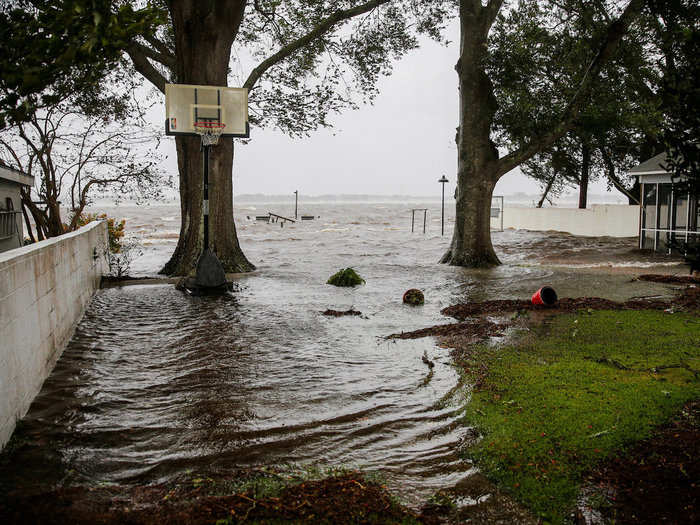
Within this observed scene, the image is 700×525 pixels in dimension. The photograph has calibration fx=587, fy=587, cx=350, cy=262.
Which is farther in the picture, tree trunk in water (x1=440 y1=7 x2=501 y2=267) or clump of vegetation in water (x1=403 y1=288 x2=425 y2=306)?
tree trunk in water (x1=440 y1=7 x2=501 y2=267)

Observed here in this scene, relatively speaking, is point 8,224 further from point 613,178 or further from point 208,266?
point 613,178

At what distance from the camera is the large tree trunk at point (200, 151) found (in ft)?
48.3

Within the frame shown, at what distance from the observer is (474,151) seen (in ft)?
59.3

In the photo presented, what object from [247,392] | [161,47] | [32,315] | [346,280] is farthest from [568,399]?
[161,47]

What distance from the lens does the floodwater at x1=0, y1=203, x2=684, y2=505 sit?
4.29m

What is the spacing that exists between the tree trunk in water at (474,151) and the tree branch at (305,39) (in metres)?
3.19

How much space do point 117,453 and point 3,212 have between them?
1011cm

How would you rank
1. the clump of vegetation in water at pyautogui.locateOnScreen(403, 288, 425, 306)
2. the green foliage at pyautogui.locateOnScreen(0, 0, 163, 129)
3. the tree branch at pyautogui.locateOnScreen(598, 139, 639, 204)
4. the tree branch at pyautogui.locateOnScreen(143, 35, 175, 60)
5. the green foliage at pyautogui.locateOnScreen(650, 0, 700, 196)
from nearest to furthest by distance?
the green foliage at pyautogui.locateOnScreen(0, 0, 163, 129), the green foliage at pyautogui.locateOnScreen(650, 0, 700, 196), the clump of vegetation in water at pyautogui.locateOnScreen(403, 288, 425, 306), the tree branch at pyautogui.locateOnScreen(143, 35, 175, 60), the tree branch at pyautogui.locateOnScreen(598, 139, 639, 204)

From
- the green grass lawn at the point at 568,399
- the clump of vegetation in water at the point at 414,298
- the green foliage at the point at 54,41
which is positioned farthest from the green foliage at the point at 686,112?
the clump of vegetation in water at the point at 414,298

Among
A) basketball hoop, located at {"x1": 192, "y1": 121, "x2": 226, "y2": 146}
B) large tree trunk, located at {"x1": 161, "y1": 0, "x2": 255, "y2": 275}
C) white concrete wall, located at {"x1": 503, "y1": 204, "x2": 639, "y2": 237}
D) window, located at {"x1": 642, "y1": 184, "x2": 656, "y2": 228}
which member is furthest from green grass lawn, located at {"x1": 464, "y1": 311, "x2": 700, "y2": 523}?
white concrete wall, located at {"x1": 503, "y1": 204, "x2": 639, "y2": 237}

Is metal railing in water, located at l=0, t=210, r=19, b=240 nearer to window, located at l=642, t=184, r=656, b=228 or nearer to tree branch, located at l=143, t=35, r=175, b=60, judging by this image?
tree branch, located at l=143, t=35, r=175, b=60

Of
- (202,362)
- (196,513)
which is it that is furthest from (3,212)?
(196,513)

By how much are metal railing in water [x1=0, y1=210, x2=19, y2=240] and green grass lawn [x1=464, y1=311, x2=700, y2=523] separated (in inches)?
410

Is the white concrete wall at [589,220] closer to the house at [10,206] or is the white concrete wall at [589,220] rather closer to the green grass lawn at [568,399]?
the green grass lawn at [568,399]
